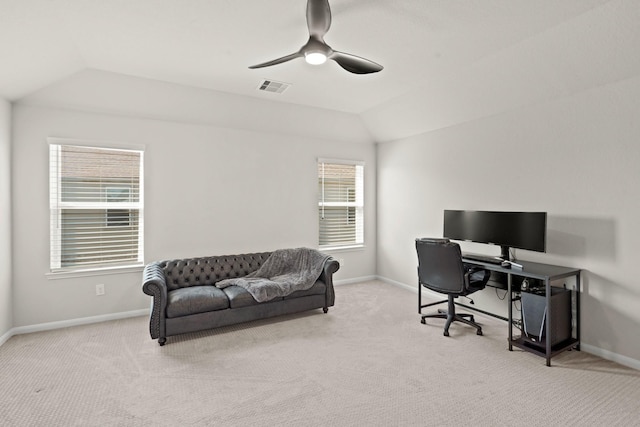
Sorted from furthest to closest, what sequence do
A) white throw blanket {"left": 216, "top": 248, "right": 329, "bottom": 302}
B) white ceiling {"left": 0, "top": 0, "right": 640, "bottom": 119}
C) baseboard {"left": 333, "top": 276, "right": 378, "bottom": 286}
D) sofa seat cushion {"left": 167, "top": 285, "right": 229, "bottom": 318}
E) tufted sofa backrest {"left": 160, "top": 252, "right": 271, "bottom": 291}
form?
baseboard {"left": 333, "top": 276, "right": 378, "bottom": 286}
tufted sofa backrest {"left": 160, "top": 252, "right": 271, "bottom": 291}
white throw blanket {"left": 216, "top": 248, "right": 329, "bottom": 302}
sofa seat cushion {"left": 167, "top": 285, "right": 229, "bottom": 318}
white ceiling {"left": 0, "top": 0, "right": 640, "bottom": 119}

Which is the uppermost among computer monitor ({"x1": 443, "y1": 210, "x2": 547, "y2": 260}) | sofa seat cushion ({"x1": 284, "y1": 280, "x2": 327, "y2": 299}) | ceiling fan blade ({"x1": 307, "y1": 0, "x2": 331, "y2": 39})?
ceiling fan blade ({"x1": 307, "y1": 0, "x2": 331, "y2": 39})

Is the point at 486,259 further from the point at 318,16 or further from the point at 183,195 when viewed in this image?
the point at 183,195

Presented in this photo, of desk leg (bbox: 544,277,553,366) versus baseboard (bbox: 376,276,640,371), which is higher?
desk leg (bbox: 544,277,553,366)

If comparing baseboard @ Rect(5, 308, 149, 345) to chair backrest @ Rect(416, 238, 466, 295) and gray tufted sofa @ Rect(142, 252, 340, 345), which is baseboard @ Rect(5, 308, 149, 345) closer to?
gray tufted sofa @ Rect(142, 252, 340, 345)

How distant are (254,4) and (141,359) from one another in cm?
316

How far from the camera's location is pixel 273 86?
4.02 metres

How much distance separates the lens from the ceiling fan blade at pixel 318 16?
211 centimetres

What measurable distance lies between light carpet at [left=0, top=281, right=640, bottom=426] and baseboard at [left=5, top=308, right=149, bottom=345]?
0.10 metres

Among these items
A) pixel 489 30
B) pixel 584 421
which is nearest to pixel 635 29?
pixel 489 30

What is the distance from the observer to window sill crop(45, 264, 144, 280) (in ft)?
12.3

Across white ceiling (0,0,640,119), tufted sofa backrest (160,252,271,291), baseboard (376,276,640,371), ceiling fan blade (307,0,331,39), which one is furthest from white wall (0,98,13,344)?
baseboard (376,276,640,371)

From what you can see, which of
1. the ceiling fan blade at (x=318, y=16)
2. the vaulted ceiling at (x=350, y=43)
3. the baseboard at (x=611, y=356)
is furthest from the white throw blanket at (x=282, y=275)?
the baseboard at (x=611, y=356)

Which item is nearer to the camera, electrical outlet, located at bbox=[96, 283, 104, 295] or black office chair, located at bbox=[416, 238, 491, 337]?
black office chair, located at bbox=[416, 238, 491, 337]

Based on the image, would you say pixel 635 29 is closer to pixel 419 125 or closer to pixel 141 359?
pixel 419 125
